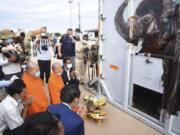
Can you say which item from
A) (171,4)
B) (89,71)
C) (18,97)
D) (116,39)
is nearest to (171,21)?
(171,4)

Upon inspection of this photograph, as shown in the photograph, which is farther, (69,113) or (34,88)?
(34,88)

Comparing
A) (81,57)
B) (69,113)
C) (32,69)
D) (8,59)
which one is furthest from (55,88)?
(81,57)

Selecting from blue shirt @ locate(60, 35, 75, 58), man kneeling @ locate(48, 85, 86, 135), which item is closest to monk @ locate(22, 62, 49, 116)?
man kneeling @ locate(48, 85, 86, 135)

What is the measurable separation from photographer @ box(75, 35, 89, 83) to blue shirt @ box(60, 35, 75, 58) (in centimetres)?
20

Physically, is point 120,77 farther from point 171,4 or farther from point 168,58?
point 171,4

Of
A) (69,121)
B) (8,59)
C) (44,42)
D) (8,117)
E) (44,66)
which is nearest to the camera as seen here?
(69,121)

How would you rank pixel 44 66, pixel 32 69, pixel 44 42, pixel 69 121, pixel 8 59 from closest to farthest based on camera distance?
1. pixel 69 121
2. pixel 32 69
3. pixel 8 59
4. pixel 44 42
5. pixel 44 66

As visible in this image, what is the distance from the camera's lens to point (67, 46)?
4.66 m

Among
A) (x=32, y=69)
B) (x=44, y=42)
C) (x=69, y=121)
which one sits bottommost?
(x=69, y=121)

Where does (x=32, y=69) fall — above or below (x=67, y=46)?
below

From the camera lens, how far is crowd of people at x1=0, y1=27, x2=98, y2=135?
3.54ft

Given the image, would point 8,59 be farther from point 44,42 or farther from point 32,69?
point 44,42

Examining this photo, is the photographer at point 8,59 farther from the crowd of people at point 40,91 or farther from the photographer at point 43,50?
the photographer at point 43,50

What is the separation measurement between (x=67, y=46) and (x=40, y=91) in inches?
85.9
